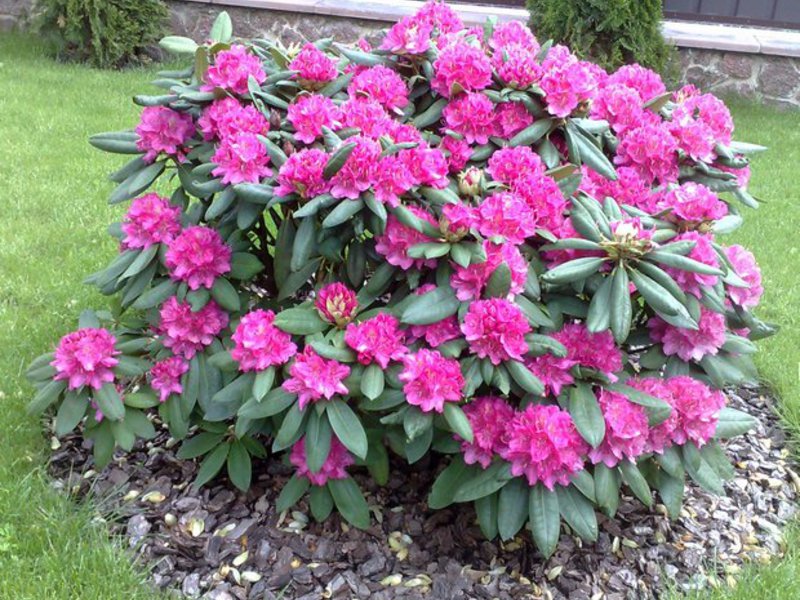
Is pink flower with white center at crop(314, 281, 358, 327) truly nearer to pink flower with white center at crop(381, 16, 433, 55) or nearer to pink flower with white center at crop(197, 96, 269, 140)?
pink flower with white center at crop(197, 96, 269, 140)

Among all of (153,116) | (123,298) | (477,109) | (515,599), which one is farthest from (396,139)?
(515,599)

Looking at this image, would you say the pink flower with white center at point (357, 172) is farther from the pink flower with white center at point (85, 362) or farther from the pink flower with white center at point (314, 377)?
the pink flower with white center at point (85, 362)

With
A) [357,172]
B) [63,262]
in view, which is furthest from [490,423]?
[63,262]

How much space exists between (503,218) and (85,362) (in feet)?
3.59

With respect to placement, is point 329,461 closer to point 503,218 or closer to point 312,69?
point 503,218

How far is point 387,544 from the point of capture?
2297 millimetres

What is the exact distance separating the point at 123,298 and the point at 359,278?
25.8 inches

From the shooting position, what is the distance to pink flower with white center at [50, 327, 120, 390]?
7.22 feet

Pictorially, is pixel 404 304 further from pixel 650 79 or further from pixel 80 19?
pixel 80 19

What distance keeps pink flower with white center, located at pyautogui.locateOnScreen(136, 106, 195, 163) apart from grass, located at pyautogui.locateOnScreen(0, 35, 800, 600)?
96 cm

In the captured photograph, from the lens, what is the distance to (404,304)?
1978mm

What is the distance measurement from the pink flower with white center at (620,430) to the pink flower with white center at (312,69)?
1056 mm

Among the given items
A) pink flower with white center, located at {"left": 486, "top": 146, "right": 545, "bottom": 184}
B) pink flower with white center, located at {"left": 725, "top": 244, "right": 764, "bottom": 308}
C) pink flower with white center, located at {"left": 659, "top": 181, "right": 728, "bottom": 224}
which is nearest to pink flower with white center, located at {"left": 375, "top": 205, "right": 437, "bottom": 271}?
pink flower with white center, located at {"left": 486, "top": 146, "right": 545, "bottom": 184}

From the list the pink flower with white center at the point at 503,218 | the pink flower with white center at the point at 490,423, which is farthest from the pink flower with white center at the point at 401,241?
the pink flower with white center at the point at 490,423
